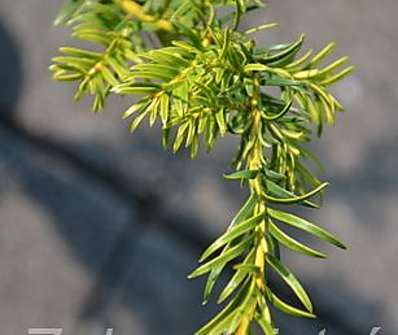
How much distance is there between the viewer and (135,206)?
6.13 feet

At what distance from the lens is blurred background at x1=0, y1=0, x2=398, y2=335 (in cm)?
180

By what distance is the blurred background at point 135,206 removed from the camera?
1.80 meters

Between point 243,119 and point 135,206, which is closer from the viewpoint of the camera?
point 243,119

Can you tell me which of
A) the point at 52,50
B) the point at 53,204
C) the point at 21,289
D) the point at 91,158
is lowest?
the point at 21,289

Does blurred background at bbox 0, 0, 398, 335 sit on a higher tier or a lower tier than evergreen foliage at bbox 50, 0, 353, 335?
lower

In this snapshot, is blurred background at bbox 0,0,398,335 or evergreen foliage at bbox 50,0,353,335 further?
blurred background at bbox 0,0,398,335

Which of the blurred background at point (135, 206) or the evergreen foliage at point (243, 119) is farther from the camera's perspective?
the blurred background at point (135, 206)

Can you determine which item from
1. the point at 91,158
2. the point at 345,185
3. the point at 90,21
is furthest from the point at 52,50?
the point at 90,21

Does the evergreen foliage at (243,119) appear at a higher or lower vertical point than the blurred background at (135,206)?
higher

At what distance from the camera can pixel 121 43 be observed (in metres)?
0.65

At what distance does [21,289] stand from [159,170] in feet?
1.34

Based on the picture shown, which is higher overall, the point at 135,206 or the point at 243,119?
the point at 243,119

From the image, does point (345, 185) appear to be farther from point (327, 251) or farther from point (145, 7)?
point (145, 7)

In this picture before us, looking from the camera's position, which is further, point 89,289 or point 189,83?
point 89,289
